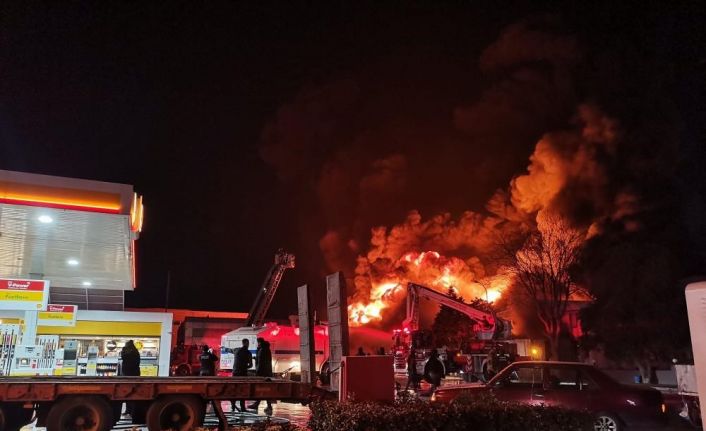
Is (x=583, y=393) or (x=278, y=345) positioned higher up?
(x=278, y=345)

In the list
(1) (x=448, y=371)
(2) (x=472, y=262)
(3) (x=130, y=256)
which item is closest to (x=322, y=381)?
(3) (x=130, y=256)

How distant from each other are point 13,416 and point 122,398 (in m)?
1.81

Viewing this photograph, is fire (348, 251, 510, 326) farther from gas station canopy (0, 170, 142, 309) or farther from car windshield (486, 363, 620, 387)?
car windshield (486, 363, 620, 387)

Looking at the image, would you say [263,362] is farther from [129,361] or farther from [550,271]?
[550,271]

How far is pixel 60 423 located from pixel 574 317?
35802 mm

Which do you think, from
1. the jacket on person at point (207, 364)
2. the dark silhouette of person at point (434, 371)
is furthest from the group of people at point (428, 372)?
the jacket on person at point (207, 364)

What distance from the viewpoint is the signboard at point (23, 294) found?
17578 mm

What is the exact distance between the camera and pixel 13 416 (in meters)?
9.69

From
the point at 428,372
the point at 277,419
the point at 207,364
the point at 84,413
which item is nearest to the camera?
the point at 84,413

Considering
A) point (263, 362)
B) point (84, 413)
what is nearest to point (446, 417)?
point (84, 413)

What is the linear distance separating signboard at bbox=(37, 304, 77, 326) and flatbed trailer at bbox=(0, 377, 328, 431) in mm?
9921

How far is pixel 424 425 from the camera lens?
6668 millimetres

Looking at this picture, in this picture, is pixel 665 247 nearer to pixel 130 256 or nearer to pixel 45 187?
pixel 130 256

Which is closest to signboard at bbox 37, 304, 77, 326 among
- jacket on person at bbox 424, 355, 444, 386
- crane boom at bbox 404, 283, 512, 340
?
jacket on person at bbox 424, 355, 444, 386
